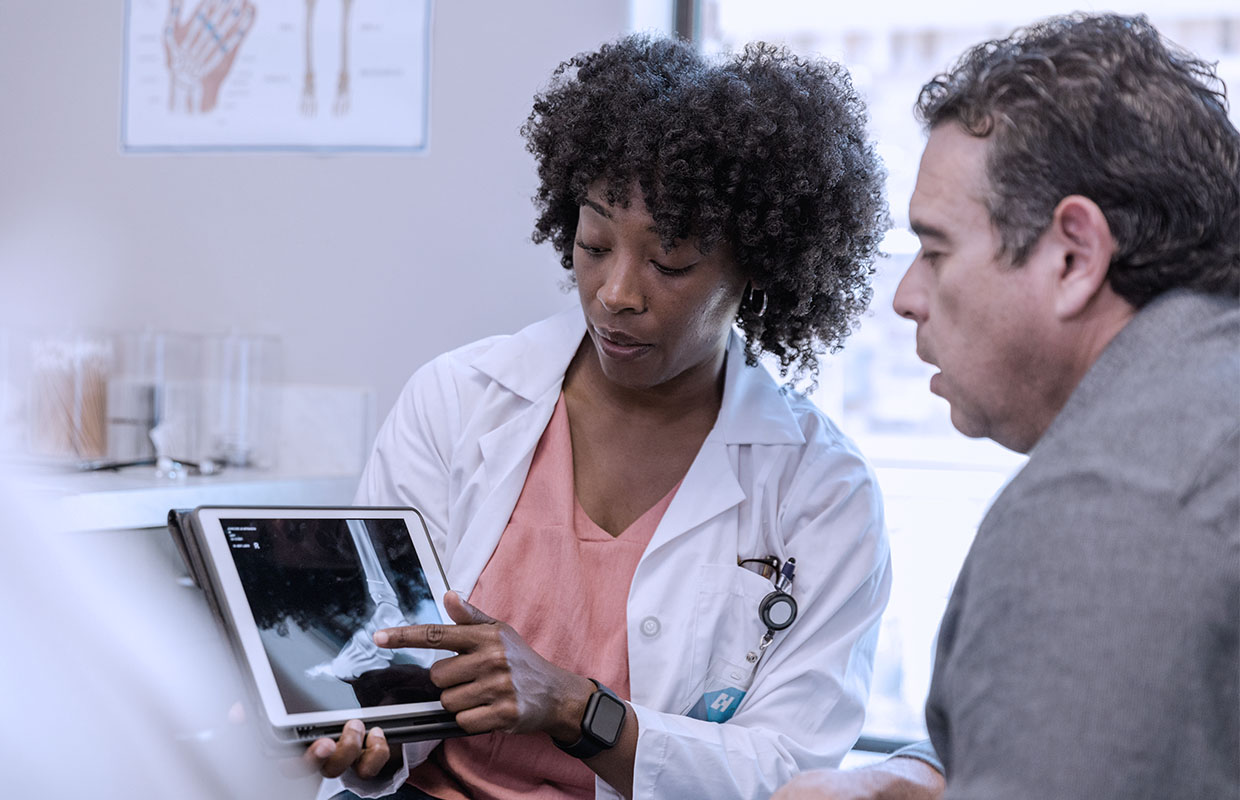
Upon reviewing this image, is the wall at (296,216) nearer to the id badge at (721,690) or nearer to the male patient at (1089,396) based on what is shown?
the id badge at (721,690)

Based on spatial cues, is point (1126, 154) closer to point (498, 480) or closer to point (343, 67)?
point (498, 480)

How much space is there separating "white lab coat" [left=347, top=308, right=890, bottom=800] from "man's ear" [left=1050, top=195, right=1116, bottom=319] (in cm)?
65

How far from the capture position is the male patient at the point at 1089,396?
64 cm

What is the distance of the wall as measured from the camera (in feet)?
6.88

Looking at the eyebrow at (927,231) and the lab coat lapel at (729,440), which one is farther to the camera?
the lab coat lapel at (729,440)

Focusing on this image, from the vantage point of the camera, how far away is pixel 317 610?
3.75 feet

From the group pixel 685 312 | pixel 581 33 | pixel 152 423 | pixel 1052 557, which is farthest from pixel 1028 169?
pixel 152 423

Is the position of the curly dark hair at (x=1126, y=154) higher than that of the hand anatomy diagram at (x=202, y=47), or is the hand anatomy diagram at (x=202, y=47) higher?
the hand anatomy diagram at (x=202, y=47)

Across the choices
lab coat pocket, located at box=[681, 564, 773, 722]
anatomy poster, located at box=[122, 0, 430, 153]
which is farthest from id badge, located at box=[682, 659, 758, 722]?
anatomy poster, located at box=[122, 0, 430, 153]

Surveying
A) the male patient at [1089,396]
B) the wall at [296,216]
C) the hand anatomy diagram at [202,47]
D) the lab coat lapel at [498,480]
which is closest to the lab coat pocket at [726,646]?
the lab coat lapel at [498,480]

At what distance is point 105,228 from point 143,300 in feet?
0.56

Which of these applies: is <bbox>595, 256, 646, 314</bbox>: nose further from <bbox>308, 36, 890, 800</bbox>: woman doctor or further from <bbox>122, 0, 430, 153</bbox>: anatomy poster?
<bbox>122, 0, 430, 153</bbox>: anatomy poster

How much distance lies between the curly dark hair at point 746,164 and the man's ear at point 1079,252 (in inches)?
24.3

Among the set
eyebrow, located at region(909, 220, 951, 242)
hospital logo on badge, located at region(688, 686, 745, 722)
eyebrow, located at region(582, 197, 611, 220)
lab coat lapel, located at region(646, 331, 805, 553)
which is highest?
eyebrow, located at region(582, 197, 611, 220)
